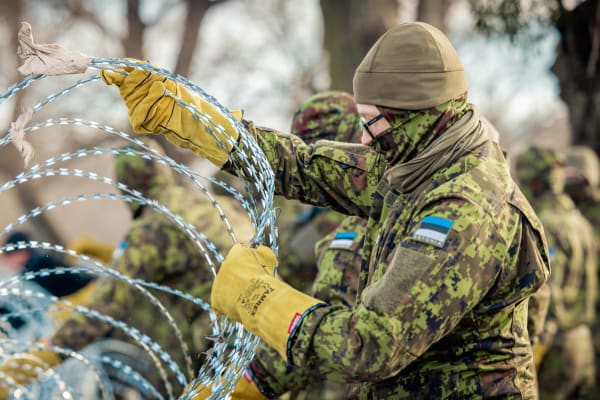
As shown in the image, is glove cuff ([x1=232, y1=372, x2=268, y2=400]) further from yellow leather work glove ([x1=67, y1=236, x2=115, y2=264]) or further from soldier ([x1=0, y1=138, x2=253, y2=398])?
yellow leather work glove ([x1=67, y1=236, x2=115, y2=264])

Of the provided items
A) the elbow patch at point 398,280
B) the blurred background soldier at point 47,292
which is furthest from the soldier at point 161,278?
the elbow patch at point 398,280

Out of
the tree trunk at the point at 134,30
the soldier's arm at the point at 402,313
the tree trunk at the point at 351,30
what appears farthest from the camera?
the tree trunk at the point at 134,30

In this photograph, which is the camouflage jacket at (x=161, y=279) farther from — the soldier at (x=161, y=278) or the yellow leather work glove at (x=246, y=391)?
the yellow leather work glove at (x=246, y=391)

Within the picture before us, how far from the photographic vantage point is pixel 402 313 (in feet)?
6.52

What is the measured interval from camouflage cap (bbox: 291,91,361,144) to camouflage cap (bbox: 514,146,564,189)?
289 centimetres

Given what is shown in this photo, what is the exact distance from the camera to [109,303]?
171 inches

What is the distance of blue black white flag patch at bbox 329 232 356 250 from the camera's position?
319cm

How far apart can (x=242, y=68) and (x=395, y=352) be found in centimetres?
1391

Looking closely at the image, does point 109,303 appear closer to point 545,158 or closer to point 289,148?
point 289,148

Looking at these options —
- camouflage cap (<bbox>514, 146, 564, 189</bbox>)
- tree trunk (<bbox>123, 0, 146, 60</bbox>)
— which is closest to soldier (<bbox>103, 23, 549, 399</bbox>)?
camouflage cap (<bbox>514, 146, 564, 189</bbox>)

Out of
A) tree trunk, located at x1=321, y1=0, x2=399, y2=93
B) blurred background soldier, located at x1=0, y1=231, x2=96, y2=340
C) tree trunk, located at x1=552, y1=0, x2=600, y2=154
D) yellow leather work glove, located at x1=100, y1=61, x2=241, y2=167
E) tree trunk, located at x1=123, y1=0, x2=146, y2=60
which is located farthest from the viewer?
tree trunk, located at x1=123, y1=0, x2=146, y2=60

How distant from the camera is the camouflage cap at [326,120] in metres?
3.91

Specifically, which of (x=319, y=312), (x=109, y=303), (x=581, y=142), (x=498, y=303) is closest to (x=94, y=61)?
(x=319, y=312)

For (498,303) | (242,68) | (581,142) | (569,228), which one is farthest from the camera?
(242,68)
